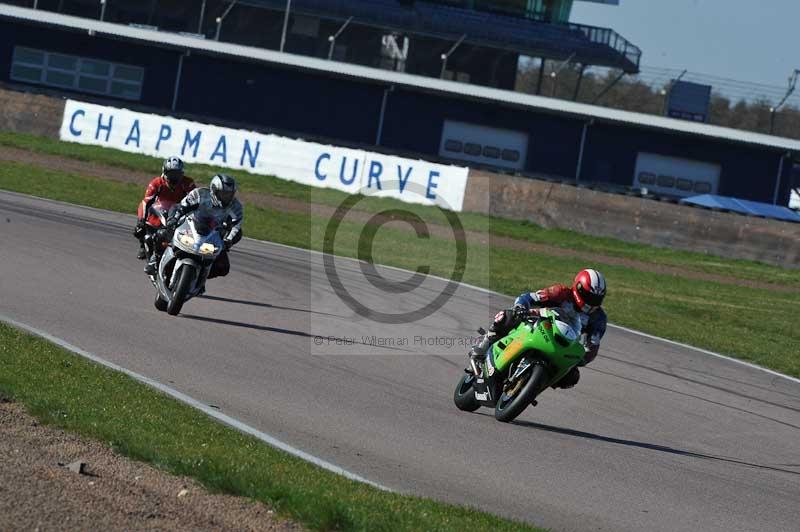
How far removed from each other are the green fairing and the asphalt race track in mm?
544

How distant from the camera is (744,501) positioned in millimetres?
8219

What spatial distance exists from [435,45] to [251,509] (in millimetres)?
45643

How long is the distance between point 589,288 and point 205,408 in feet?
10.2

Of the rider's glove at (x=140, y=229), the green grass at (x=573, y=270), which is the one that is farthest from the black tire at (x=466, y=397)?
the green grass at (x=573, y=270)

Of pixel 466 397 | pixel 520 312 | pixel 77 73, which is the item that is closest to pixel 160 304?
pixel 466 397

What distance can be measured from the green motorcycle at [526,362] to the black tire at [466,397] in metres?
0.01

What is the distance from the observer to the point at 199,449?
290 inches

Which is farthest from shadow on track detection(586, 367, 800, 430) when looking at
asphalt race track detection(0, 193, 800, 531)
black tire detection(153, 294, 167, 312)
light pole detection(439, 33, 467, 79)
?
light pole detection(439, 33, 467, 79)

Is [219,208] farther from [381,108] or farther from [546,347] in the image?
[381,108]

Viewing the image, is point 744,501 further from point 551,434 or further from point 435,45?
point 435,45

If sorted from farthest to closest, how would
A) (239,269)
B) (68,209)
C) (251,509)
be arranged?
(68,209) → (239,269) → (251,509)

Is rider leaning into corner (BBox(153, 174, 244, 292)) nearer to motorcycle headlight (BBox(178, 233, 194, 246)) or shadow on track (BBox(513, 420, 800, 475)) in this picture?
motorcycle headlight (BBox(178, 233, 194, 246))

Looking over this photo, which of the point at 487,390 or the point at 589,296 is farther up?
the point at 589,296

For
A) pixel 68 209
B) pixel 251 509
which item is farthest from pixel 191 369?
pixel 68 209
